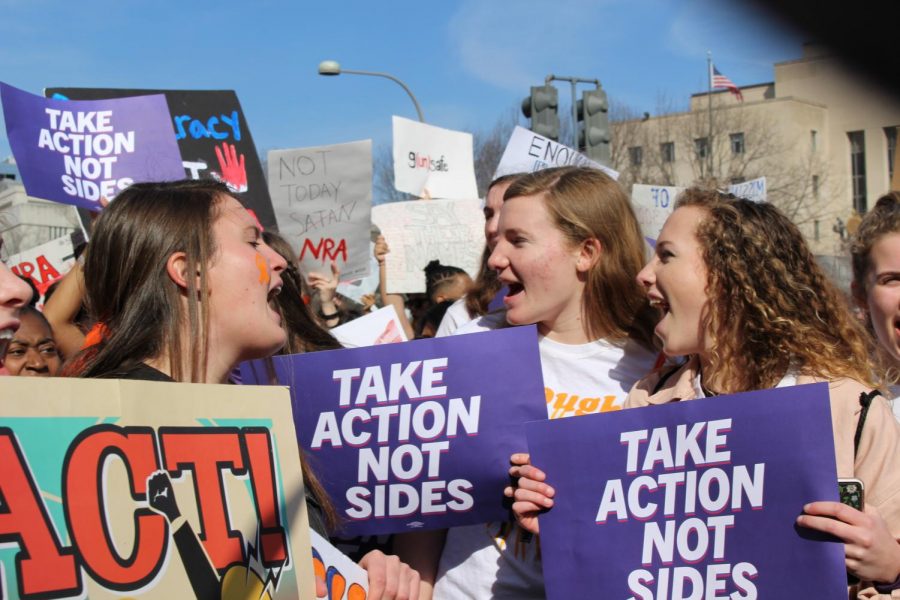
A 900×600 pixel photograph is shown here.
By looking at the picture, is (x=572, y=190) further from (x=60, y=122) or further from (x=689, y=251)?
(x=60, y=122)

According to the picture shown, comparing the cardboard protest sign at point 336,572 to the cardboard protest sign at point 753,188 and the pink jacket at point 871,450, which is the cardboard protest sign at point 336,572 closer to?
the pink jacket at point 871,450

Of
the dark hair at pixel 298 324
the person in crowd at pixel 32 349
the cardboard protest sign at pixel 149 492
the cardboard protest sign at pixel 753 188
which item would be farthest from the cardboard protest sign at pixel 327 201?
the cardboard protest sign at pixel 149 492

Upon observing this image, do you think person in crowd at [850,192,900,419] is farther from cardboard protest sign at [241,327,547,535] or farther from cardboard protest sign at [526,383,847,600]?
cardboard protest sign at [241,327,547,535]

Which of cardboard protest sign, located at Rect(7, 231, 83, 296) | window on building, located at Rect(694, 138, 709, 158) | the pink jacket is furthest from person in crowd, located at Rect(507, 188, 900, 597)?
window on building, located at Rect(694, 138, 709, 158)

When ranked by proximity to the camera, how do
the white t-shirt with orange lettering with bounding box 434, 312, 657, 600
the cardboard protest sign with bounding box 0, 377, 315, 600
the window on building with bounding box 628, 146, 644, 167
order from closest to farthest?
1. the cardboard protest sign with bounding box 0, 377, 315, 600
2. the white t-shirt with orange lettering with bounding box 434, 312, 657, 600
3. the window on building with bounding box 628, 146, 644, 167

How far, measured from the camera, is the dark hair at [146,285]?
213 cm

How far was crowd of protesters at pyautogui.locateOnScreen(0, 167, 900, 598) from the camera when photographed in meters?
2.14

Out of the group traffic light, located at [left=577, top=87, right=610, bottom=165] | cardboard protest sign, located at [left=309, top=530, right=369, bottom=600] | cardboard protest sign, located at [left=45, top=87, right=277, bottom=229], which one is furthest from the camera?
traffic light, located at [left=577, top=87, right=610, bottom=165]

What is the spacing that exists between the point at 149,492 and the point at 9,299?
1.03 m

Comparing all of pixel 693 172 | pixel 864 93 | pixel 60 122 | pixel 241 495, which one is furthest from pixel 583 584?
pixel 693 172

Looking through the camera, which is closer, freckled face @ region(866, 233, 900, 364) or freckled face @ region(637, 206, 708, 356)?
freckled face @ region(637, 206, 708, 356)

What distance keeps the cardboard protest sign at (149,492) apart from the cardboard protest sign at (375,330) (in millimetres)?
3507

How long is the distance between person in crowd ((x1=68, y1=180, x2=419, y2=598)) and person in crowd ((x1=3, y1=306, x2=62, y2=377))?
2.01 meters

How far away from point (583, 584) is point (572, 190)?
1454 millimetres
